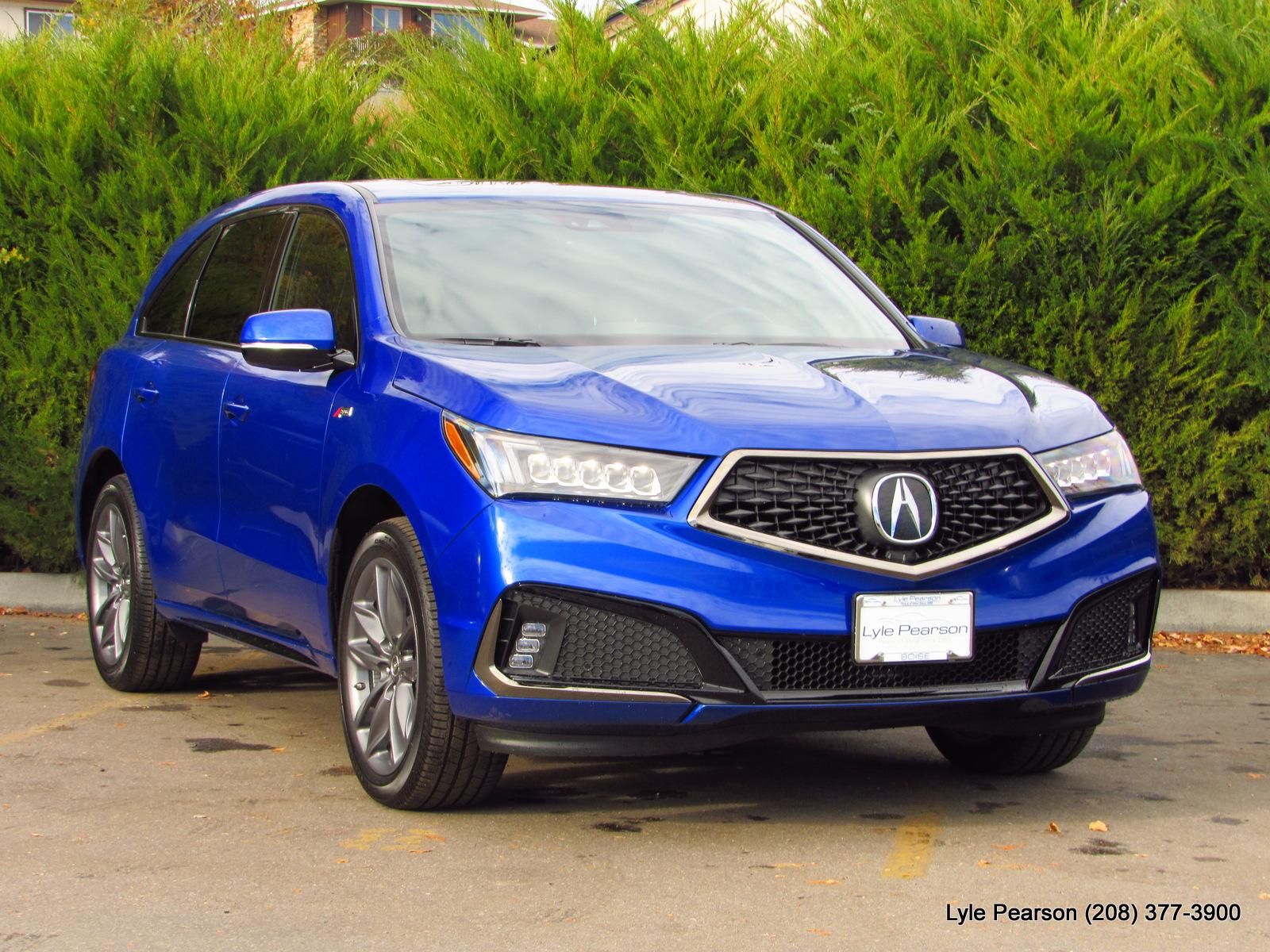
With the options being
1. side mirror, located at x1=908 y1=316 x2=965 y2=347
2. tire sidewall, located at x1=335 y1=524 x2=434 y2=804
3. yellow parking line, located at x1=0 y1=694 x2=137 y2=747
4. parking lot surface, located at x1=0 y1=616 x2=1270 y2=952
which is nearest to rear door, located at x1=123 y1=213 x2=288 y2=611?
yellow parking line, located at x1=0 y1=694 x2=137 y2=747

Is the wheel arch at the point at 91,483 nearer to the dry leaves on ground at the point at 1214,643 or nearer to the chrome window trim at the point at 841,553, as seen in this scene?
the chrome window trim at the point at 841,553

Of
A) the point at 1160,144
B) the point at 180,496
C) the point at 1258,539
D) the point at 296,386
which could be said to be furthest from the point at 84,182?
the point at 1258,539

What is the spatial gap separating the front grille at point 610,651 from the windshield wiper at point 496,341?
1.06m

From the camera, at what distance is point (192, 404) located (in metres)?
6.70

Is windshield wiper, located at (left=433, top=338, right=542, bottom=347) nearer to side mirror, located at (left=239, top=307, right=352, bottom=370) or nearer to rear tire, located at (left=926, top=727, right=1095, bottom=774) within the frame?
side mirror, located at (left=239, top=307, right=352, bottom=370)

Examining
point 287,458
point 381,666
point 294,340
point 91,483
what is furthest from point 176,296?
point 381,666

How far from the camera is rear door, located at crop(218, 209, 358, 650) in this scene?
5703 millimetres

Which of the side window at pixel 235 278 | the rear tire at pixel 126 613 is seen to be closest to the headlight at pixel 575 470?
the side window at pixel 235 278

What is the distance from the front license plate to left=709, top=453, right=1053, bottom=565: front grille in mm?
107

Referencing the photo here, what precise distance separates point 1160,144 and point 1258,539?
6.44ft

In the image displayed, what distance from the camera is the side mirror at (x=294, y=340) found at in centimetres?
563

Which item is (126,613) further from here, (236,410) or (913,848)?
(913,848)

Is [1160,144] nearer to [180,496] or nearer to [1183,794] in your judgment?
[1183,794]

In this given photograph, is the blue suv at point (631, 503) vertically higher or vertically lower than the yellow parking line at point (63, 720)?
higher
